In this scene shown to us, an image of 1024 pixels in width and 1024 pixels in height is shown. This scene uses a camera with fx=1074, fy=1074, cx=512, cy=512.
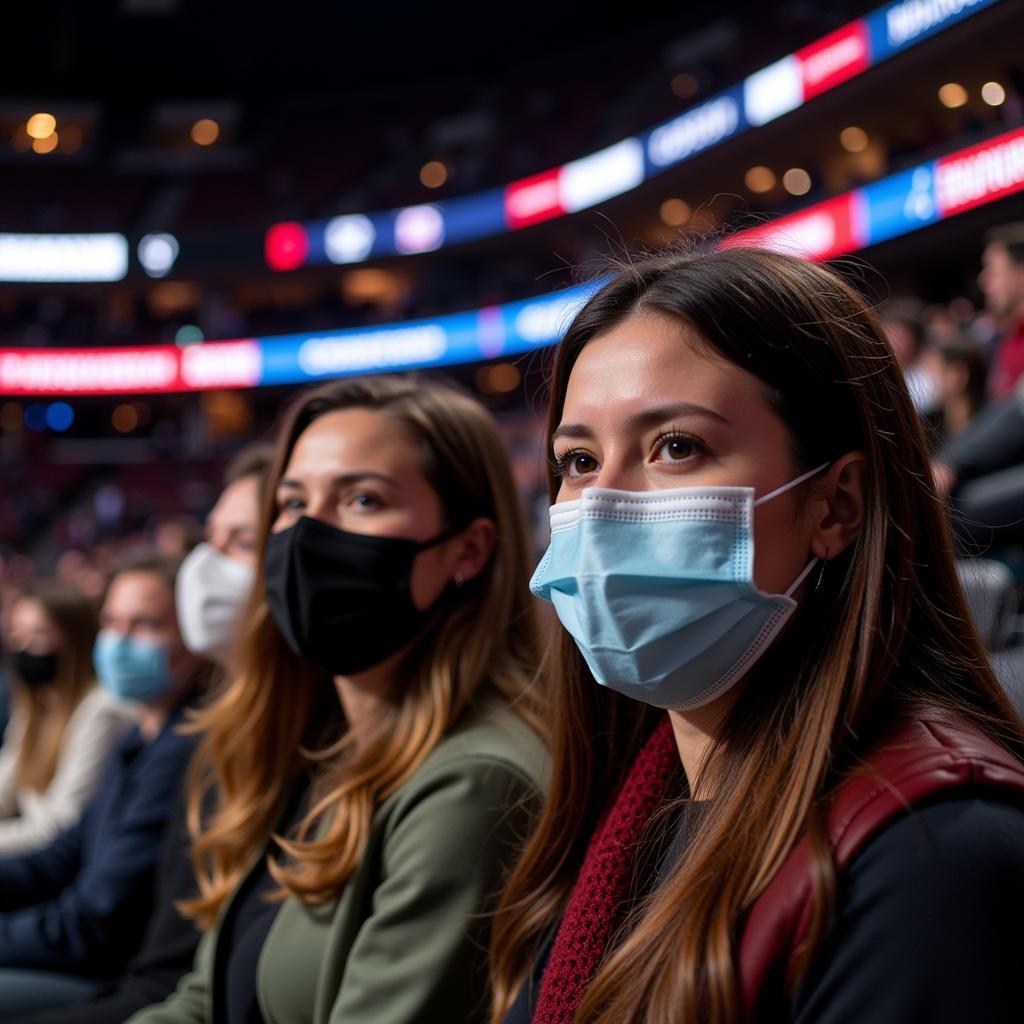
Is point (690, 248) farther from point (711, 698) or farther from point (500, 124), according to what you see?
point (500, 124)

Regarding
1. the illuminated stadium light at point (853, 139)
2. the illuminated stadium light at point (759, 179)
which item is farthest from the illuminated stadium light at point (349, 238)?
the illuminated stadium light at point (853, 139)

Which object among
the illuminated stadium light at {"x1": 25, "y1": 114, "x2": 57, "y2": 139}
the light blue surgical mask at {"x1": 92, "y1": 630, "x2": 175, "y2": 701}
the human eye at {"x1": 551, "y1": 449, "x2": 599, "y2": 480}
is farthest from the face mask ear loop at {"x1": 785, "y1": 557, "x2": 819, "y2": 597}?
the illuminated stadium light at {"x1": 25, "y1": 114, "x2": 57, "y2": 139}

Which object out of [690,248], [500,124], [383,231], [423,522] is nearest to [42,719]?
[423,522]

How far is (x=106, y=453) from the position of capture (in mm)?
23766

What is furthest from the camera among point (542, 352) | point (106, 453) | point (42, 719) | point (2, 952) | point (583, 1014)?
point (106, 453)

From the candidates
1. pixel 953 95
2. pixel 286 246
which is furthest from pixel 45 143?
pixel 953 95

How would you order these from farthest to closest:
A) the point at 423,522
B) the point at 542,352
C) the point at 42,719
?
the point at 42,719 < the point at 423,522 < the point at 542,352

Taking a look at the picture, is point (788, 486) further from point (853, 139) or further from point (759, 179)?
point (759, 179)

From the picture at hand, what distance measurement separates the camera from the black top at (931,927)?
82cm

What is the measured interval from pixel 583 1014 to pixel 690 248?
963 millimetres

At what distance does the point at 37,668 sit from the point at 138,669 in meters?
0.91

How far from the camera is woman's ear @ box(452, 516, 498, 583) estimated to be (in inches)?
79.8

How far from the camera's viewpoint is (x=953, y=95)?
12758mm

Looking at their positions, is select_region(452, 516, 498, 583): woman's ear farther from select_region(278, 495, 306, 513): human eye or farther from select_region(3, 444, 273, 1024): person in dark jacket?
select_region(3, 444, 273, 1024): person in dark jacket
